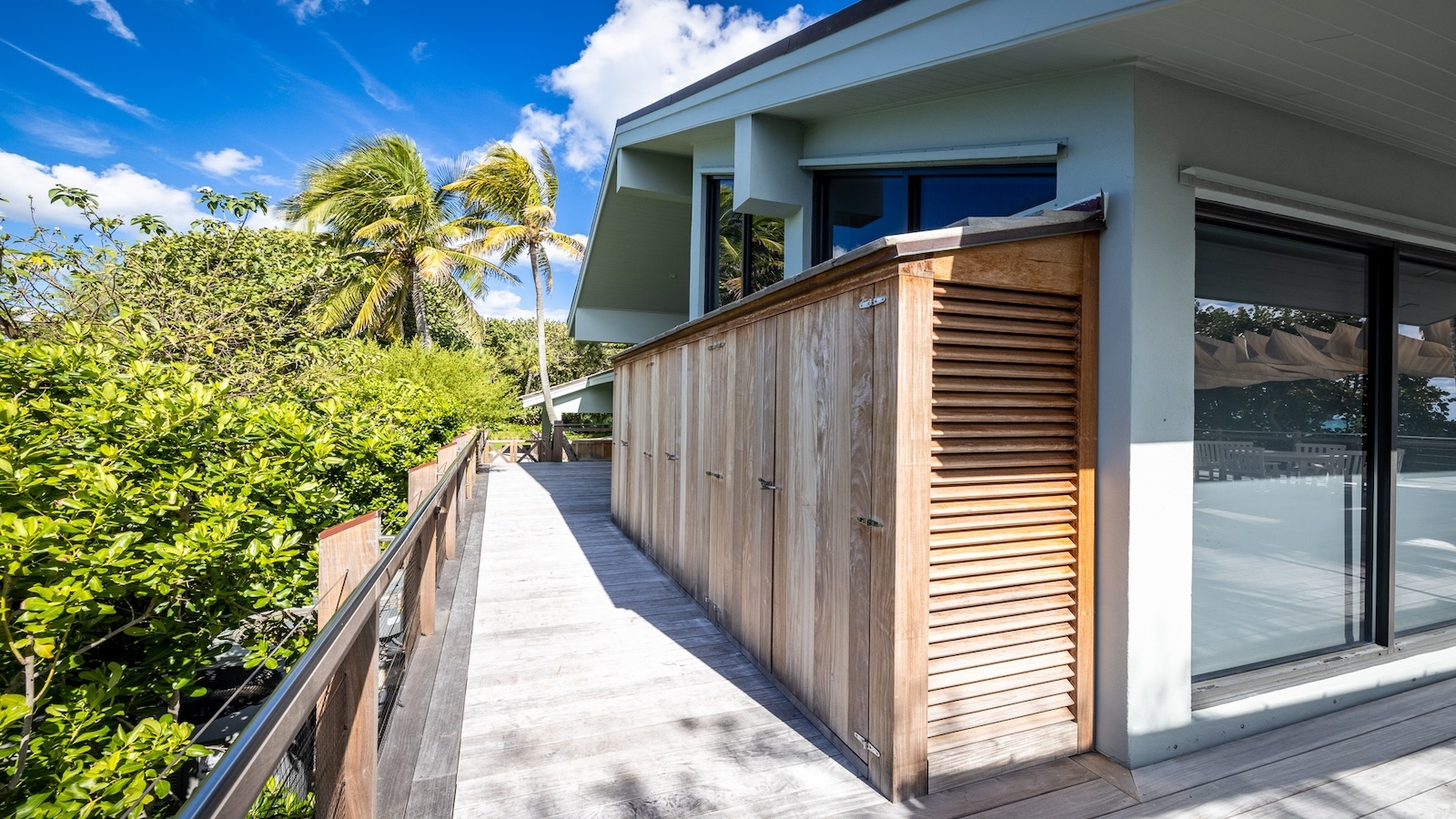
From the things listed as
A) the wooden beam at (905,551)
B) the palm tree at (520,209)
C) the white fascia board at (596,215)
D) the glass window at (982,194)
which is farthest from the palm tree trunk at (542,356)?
the wooden beam at (905,551)

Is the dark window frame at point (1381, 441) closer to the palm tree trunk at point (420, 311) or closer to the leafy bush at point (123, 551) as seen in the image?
the leafy bush at point (123, 551)

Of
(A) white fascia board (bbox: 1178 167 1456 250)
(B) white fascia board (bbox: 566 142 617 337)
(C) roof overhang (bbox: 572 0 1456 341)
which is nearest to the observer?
(C) roof overhang (bbox: 572 0 1456 341)

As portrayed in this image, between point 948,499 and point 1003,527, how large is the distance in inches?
11.2

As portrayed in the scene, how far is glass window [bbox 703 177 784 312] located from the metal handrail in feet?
15.2

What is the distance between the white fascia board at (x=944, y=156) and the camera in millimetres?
2873

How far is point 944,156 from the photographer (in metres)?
3.53

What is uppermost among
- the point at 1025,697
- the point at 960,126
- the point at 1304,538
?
the point at 960,126

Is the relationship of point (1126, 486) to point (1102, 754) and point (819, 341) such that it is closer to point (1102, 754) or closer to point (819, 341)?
point (1102, 754)

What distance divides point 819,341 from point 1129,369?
3.96 ft

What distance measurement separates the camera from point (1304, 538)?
3.13 meters

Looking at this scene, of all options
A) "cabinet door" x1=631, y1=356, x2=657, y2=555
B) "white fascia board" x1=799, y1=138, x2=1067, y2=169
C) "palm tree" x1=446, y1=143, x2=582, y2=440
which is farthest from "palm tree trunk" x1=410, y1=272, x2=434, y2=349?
"white fascia board" x1=799, y1=138, x2=1067, y2=169

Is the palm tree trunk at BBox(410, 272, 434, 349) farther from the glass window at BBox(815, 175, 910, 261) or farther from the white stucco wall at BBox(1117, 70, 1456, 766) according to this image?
the white stucco wall at BBox(1117, 70, 1456, 766)

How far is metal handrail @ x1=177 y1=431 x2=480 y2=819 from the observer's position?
845 millimetres

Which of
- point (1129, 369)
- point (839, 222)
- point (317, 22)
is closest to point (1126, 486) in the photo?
point (1129, 369)
